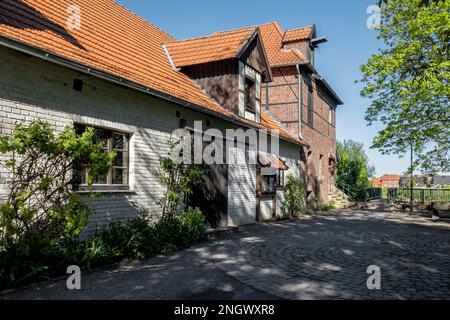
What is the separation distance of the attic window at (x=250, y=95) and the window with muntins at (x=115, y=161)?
6.59 metres

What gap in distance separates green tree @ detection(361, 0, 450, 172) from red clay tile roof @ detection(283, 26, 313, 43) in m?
3.76

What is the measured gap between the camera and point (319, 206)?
20812 mm

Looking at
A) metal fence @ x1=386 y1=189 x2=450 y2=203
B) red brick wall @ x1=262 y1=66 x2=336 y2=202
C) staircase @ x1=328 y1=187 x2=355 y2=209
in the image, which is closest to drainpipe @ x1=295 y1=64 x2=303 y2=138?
red brick wall @ x1=262 y1=66 x2=336 y2=202

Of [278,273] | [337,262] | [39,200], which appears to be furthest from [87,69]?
[337,262]

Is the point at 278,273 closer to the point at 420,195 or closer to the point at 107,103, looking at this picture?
the point at 107,103

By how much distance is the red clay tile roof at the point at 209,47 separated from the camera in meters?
12.4

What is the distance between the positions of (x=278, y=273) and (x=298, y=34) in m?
16.9

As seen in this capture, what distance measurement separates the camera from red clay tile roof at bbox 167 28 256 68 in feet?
40.5

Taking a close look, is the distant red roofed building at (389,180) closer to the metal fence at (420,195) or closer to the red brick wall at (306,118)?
the metal fence at (420,195)

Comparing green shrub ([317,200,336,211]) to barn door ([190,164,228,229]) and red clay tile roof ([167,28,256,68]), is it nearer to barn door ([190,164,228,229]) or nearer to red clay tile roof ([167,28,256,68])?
barn door ([190,164,228,229])

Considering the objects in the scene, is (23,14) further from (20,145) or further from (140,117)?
(20,145)

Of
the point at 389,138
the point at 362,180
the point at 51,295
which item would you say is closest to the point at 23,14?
the point at 51,295

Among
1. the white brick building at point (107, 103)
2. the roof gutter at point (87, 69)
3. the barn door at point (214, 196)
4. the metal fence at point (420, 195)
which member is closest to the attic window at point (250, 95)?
the white brick building at point (107, 103)

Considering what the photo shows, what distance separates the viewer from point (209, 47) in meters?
13.1
